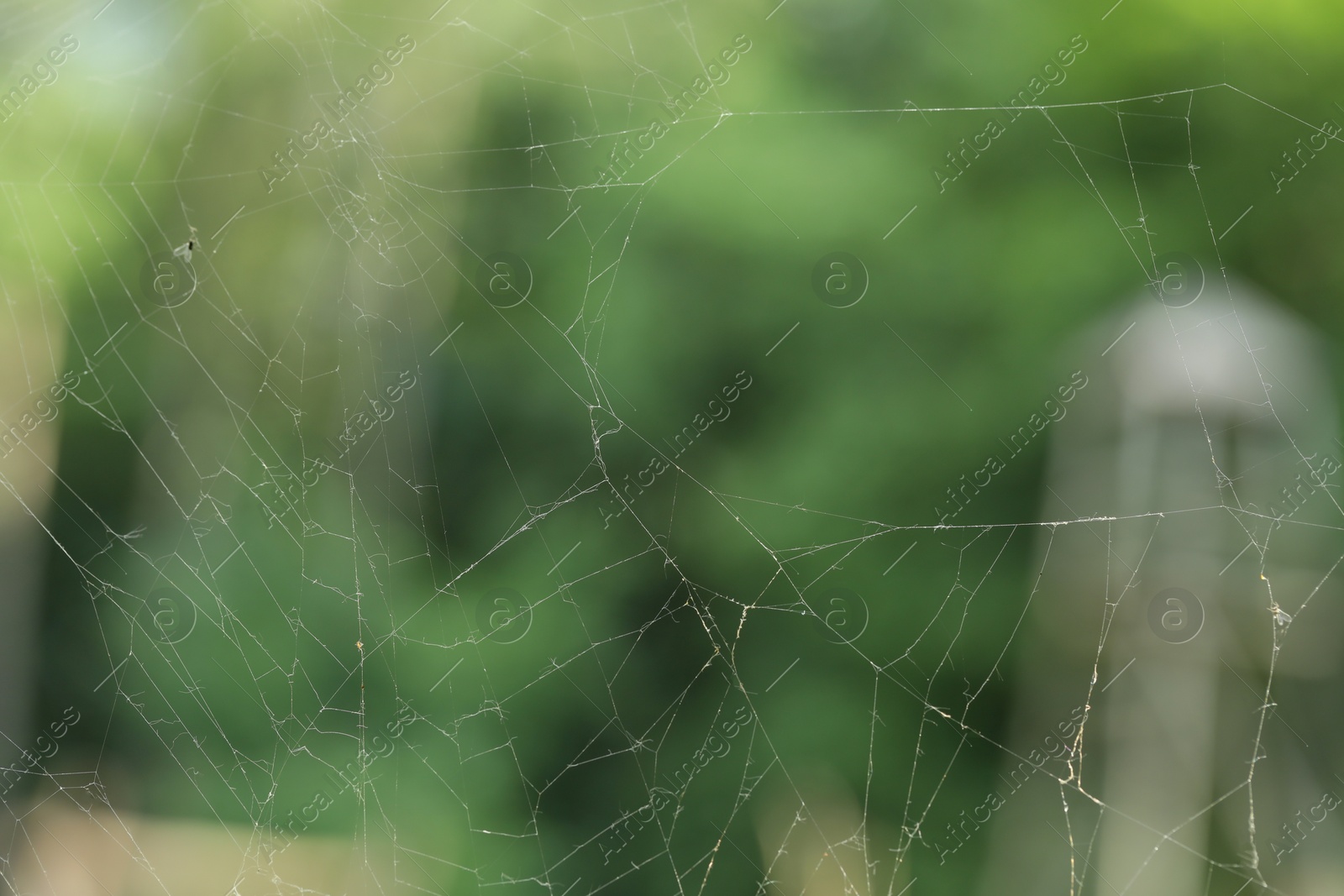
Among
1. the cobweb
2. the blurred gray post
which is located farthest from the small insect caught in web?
the blurred gray post

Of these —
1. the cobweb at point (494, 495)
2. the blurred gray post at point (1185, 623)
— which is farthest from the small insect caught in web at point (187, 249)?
the blurred gray post at point (1185, 623)

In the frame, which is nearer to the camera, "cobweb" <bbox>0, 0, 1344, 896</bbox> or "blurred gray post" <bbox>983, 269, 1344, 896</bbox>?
"blurred gray post" <bbox>983, 269, 1344, 896</bbox>

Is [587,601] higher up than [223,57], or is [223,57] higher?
[223,57]

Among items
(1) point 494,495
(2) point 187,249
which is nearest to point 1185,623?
(1) point 494,495

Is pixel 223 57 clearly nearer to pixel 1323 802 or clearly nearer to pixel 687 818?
pixel 687 818

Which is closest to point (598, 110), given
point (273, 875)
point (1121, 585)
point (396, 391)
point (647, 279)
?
point (647, 279)

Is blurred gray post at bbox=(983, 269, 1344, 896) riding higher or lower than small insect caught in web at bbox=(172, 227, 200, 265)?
→ lower

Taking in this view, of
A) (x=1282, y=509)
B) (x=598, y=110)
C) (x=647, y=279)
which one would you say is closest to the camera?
(x=1282, y=509)

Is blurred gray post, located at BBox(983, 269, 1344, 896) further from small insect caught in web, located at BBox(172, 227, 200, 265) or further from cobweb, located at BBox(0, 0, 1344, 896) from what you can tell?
small insect caught in web, located at BBox(172, 227, 200, 265)
